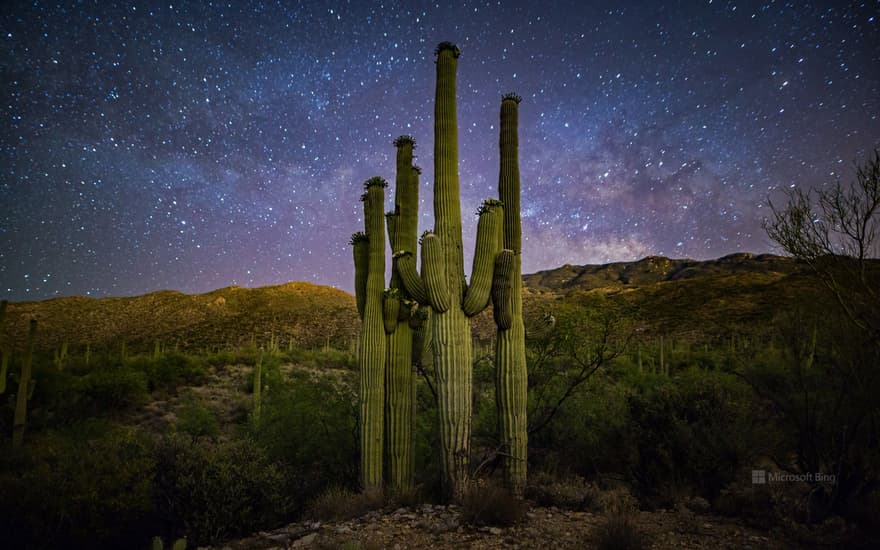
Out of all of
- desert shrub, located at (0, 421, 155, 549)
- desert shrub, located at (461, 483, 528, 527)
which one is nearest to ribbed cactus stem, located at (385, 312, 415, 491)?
desert shrub, located at (461, 483, 528, 527)

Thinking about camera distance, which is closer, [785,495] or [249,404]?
[785,495]

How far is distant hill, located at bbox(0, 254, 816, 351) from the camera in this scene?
34.7 meters

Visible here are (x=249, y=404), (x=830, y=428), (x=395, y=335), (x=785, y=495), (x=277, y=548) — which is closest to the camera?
(x=277, y=548)

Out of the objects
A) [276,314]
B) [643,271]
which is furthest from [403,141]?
[643,271]

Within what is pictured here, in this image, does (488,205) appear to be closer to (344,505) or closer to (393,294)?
(393,294)

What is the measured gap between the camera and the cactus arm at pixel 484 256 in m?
6.89

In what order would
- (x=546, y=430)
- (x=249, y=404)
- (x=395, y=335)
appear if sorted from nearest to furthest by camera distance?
Result: (x=395, y=335) → (x=546, y=430) → (x=249, y=404)

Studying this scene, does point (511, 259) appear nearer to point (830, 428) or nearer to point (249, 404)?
point (830, 428)

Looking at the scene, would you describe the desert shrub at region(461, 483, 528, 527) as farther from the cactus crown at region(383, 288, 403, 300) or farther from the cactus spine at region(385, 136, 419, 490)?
the cactus crown at region(383, 288, 403, 300)

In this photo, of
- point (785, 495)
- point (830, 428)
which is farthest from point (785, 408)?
point (785, 495)

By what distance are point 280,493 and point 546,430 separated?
20.8 ft

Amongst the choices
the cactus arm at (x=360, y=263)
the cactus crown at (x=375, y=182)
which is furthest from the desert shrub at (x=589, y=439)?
the cactus crown at (x=375, y=182)

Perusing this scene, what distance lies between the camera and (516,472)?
6.82 meters

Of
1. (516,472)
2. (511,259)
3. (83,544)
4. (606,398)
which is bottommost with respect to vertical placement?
(83,544)
